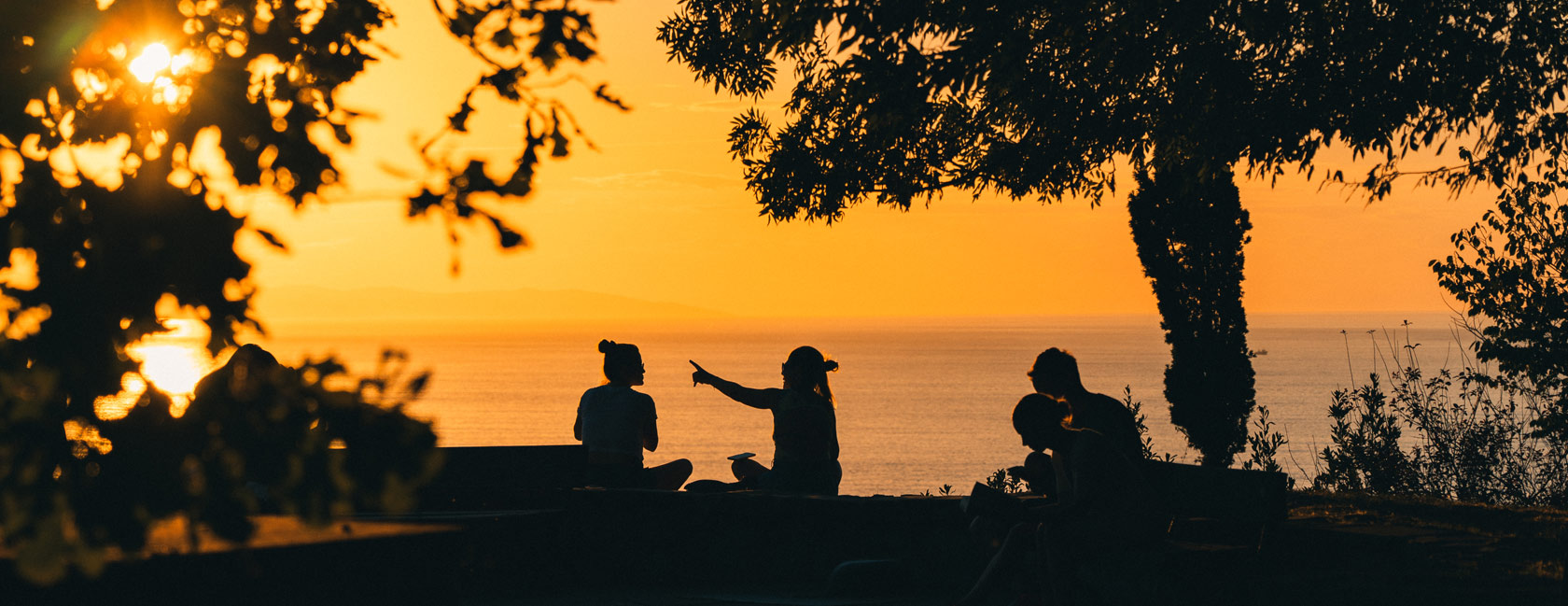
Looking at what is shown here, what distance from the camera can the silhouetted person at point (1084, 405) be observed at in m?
7.29

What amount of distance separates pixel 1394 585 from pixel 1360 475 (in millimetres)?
9474

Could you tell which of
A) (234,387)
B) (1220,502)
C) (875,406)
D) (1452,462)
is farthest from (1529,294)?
(875,406)

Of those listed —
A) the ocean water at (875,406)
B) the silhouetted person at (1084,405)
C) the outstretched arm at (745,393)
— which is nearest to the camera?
the silhouetted person at (1084,405)

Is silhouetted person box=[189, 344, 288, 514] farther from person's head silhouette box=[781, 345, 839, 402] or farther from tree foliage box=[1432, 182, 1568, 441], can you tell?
tree foliage box=[1432, 182, 1568, 441]

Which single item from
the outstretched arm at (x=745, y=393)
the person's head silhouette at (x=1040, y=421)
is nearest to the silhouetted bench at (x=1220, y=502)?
the person's head silhouette at (x=1040, y=421)

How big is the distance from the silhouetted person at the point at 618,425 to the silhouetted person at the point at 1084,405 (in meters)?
3.50

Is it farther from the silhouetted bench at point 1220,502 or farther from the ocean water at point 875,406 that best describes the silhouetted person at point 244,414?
the silhouetted bench at point 1220,502

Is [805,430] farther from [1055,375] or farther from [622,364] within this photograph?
[1055,375]

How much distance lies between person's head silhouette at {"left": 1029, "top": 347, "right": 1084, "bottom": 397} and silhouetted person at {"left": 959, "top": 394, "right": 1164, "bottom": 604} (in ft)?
2.23

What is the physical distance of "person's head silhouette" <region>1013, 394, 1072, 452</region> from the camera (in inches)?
254

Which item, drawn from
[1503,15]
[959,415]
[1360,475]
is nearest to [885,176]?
[1503,15]

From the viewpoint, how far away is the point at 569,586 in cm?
866

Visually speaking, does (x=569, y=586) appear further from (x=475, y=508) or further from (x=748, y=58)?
(x=748, y=58)

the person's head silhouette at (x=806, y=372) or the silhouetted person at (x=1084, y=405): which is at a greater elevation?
the person's head silhouette at (x=806, y=372)
